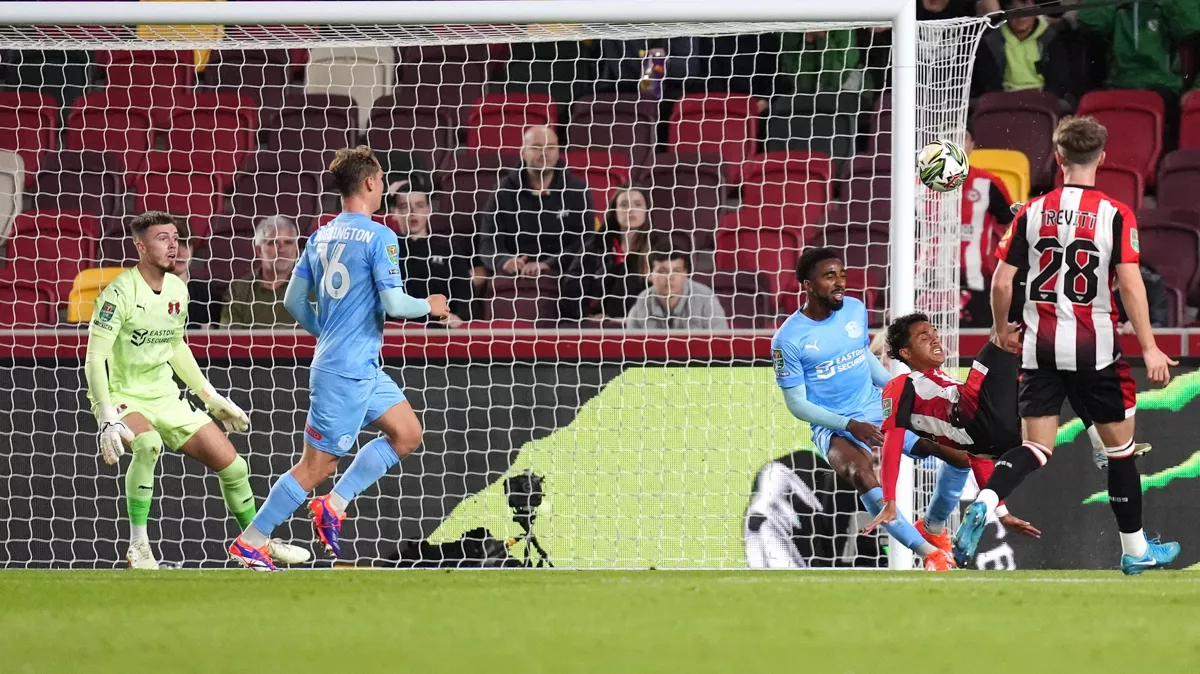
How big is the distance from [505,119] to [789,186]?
5.45 feet

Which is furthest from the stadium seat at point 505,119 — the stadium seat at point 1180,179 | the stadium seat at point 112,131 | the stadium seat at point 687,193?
the stadium seat at point 1180,179

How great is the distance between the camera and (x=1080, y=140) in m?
5.11

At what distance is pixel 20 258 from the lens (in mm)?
7582

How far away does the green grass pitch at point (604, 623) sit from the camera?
3424mm

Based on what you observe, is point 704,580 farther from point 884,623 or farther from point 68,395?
point 68,395

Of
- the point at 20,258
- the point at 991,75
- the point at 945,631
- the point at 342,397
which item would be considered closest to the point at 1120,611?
the point at 945,631

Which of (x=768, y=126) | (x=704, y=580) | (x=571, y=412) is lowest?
(x=704, y=580)

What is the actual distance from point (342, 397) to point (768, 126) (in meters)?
3.36

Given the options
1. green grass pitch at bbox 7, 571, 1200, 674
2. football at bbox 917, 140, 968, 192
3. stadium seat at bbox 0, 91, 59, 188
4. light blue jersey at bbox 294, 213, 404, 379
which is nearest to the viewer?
green grass pitch at bbox 7, 571, 1200, 674

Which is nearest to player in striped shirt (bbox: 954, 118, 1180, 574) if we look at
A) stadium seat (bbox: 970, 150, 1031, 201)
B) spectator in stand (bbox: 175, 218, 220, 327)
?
stadium seat (bbox: 970, 150, 1031, 201)

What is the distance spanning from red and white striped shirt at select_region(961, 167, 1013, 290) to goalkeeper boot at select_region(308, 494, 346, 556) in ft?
11.4

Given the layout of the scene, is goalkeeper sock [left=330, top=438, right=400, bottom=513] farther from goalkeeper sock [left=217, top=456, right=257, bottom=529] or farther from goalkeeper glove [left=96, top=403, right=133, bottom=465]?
goalkeeper glove [left=96, top=403, right=133, bottom=465]

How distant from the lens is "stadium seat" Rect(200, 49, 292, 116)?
8539mm

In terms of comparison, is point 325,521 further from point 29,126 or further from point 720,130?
point 29,126
